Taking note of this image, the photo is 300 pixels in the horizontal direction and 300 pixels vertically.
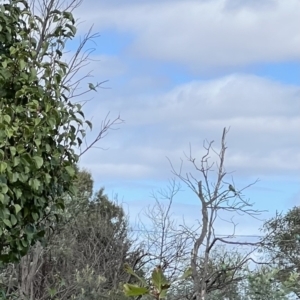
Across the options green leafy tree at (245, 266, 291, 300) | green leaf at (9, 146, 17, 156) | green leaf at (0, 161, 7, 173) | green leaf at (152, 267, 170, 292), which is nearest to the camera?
green leaf at (152, 267, 170, 292)

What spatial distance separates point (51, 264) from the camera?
11.3 m

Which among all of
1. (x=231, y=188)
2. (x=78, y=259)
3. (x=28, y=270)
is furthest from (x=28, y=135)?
(x=78, y=259)

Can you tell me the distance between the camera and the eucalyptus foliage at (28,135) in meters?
4.67

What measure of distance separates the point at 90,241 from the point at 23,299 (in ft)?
25.3

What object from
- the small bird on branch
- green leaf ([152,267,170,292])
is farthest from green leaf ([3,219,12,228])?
green leaf ([152,267,170,292])

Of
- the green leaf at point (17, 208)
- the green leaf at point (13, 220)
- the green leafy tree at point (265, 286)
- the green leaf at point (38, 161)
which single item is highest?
the green leaf at point (38, 161)

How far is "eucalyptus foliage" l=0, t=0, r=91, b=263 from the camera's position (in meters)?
4.67

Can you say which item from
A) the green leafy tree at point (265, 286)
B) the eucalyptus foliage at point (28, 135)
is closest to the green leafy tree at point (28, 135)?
the eucalyptus foliage at point (28, 135)

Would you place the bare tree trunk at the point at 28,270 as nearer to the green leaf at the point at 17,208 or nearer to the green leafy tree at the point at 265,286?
the green leafy tree at the point at 265,286

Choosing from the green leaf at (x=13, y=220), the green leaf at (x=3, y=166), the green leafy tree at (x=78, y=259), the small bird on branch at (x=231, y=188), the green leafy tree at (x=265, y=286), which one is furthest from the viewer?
the green leafy tree at (x=78, y=259)

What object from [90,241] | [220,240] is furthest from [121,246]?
[220,240]

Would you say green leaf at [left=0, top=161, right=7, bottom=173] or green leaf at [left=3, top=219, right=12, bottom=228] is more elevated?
green leaf at [left=0, top=161, right=7, bottom=173]

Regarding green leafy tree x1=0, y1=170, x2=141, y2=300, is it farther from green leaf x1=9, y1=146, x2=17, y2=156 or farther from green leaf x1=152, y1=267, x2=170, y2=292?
green leaf x1=152, y1=267, x2=170, y2=292

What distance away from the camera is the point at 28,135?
4.77 metres
